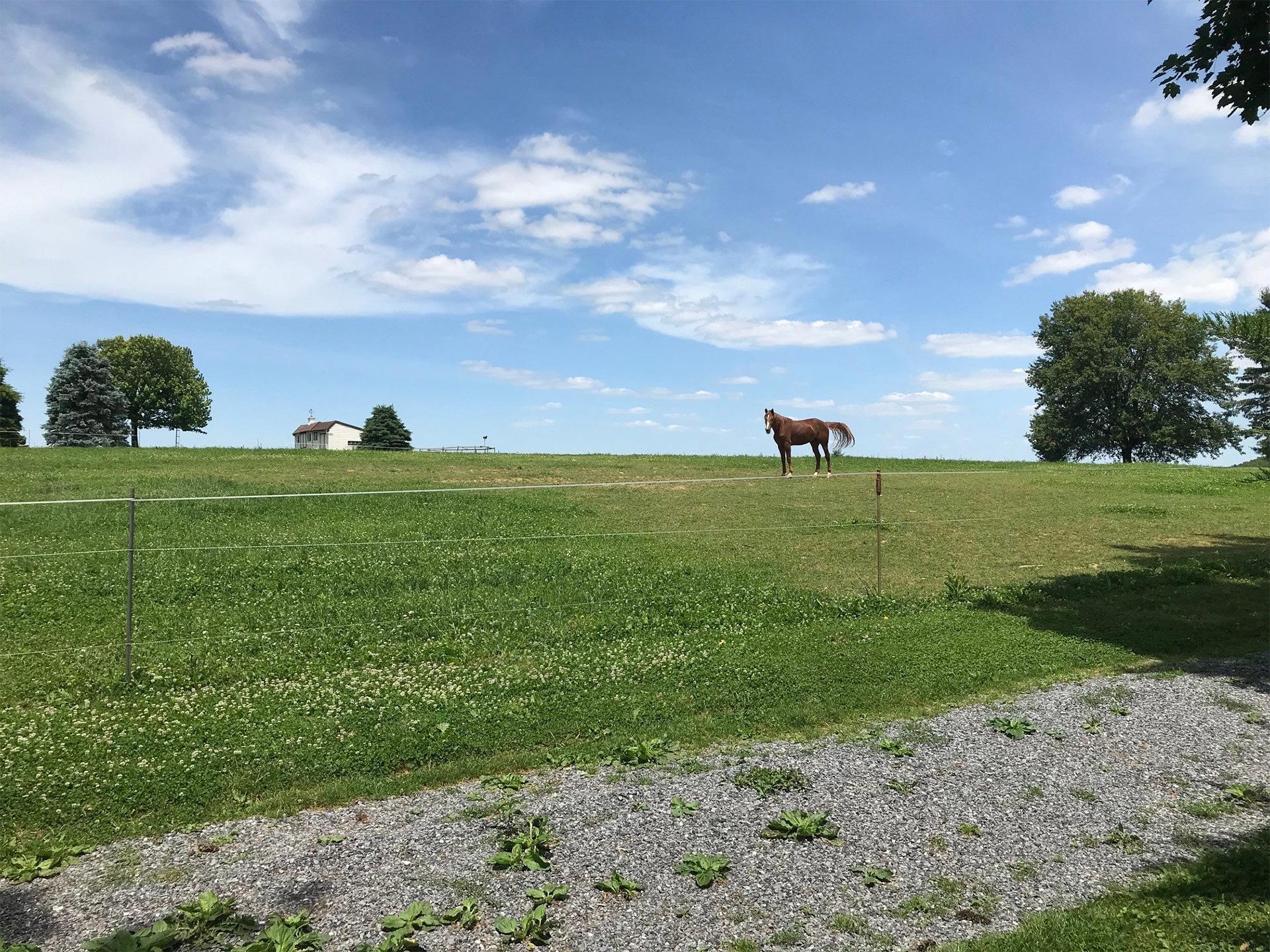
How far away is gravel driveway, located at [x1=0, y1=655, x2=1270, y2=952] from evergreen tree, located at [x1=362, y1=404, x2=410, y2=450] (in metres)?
78.4

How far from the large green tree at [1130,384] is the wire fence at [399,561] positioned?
35943mm

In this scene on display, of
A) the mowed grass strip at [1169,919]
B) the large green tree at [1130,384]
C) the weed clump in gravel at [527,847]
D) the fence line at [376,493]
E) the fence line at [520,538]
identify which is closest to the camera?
the mowed grass strip at [1169,919]

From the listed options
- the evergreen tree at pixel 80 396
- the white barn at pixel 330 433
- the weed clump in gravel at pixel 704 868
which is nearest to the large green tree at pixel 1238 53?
the weed clump in gravel at pixel 704 868

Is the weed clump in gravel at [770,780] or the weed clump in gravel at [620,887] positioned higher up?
the weed clump in gravel at [770,780]

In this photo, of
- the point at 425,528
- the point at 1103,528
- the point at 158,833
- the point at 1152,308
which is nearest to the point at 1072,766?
the point at 158,833

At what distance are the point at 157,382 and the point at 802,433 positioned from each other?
68909 mm

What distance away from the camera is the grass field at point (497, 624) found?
755cm

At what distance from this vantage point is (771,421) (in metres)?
21.5

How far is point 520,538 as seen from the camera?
600 inches

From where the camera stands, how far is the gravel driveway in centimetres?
486

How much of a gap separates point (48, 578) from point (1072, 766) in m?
14.5

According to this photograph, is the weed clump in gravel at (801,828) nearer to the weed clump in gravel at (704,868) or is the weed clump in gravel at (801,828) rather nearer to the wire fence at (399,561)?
the weed clump in gravel at (704,868)

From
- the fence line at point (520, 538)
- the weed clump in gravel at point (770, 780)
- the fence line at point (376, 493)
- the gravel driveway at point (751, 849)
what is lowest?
the gravel driveway at point (751, 849)

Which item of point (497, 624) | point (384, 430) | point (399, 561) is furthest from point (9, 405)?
point (497, 624)
